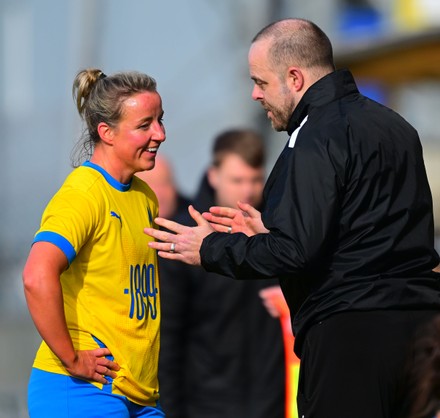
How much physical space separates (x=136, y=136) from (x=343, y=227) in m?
0.93

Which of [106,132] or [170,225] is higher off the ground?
[106,132]

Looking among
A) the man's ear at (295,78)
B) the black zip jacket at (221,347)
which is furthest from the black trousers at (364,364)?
the black zip jacket at (221,347)

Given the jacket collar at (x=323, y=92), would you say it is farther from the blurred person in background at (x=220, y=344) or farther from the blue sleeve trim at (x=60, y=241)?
the blurred person in background at (x=220, y=344)

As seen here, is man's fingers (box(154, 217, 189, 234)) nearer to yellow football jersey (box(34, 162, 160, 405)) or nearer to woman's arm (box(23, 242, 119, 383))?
yellow football jersey (box(34, 162, 160, 405))

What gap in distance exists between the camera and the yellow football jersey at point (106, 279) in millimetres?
4461

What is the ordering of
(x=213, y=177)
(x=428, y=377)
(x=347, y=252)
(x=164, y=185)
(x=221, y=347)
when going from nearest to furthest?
(x=428, y=377)
(x=347, y=252)
(x=221, y=347)
(x=213, y=177)
(x=164, y=185)

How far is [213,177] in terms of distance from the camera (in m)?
6.71


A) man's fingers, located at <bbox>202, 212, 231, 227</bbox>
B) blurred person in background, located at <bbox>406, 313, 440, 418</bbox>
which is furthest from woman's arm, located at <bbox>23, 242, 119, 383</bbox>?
blurred person in background, located at <bbox>406, 313, 440, 418</bbox>

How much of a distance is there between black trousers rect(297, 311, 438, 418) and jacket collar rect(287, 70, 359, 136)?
81cm

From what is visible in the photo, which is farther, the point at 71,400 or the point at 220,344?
the point at 220,344

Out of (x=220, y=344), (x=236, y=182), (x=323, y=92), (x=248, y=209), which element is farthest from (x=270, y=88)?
(x=220, y=344)

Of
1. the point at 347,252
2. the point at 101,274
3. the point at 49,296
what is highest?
the point at 347,252

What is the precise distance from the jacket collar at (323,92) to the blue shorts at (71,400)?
1.28 metres

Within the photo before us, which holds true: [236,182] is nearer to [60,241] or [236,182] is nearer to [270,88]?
[270,88]
